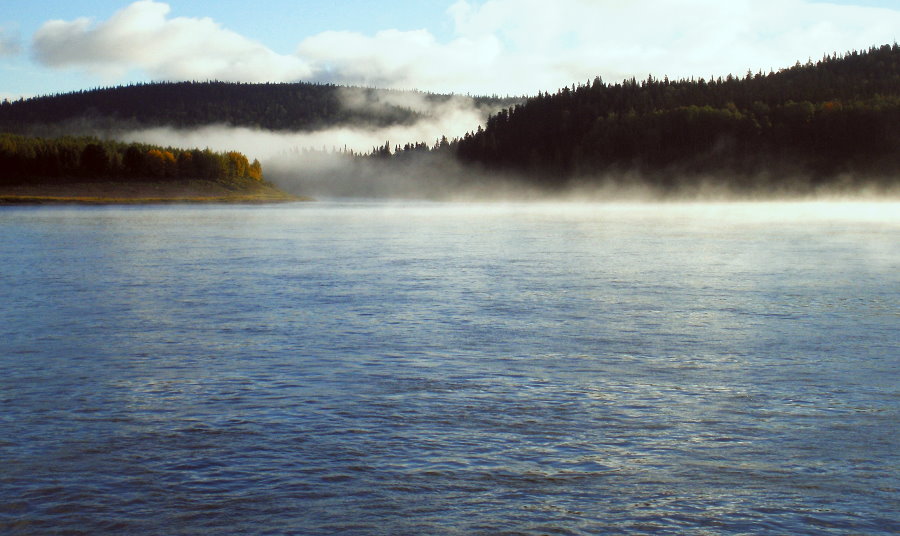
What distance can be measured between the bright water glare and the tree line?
152325 mm

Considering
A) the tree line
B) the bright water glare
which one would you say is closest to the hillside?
the tree line

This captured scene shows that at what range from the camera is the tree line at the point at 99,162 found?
6772 inches

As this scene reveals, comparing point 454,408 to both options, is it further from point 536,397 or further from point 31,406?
point 31,406

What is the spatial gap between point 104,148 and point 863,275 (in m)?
169

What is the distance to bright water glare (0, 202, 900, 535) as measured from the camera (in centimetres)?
1070

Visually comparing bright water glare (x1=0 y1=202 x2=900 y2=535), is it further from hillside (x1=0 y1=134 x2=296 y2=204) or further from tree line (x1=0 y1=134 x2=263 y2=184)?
tree line (x1=0 y1=134 x2=263 y2=184)

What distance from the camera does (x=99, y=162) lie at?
18062 cm

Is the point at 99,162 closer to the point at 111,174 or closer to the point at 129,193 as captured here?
the point at 111,174

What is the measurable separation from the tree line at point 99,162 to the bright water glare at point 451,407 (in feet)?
500

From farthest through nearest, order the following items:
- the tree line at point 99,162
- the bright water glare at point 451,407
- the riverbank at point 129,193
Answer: the tree line at point 99,162
the riverbank at point 129,193
the bright water glare at point 451,407

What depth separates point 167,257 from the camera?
46.2 m

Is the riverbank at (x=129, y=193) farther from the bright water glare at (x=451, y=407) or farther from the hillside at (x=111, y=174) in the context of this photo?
the bright water glare at (x=451, y=407)

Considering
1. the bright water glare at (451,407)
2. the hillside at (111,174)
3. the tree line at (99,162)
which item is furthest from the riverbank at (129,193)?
the bright water glare at (451,407)

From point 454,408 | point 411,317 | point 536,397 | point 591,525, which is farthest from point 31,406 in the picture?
point 411,317
